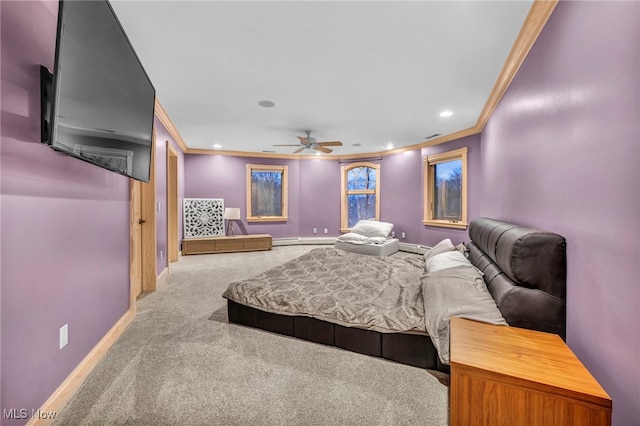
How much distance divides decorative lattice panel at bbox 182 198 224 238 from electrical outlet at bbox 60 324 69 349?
4682mm

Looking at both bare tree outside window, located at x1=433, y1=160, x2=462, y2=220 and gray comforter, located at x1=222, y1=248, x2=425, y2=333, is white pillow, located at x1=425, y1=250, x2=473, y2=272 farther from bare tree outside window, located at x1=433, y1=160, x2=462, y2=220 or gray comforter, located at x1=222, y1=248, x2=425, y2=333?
bare tree outside window, located at x1=433, y1=160, x2=462, y2=220

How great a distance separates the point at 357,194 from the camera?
23.3 feet

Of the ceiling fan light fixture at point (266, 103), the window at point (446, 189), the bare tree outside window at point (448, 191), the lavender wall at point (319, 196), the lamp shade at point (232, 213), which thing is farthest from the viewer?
the lavender wall at point (319, 196)

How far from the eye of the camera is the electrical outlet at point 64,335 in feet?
5.04

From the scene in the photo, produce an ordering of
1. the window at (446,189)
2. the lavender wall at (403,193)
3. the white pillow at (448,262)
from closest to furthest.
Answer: the white pillow at (448,262)
the window at (446,189)
the lavender wall at (403,193)

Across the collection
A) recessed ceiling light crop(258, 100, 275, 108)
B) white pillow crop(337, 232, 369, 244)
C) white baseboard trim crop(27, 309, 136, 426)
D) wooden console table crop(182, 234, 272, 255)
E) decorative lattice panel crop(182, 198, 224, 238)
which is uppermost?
recessed ceiling light crop(258, 100, 275, 108)

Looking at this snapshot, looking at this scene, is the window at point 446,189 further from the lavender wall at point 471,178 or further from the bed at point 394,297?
the bed at point 394,297

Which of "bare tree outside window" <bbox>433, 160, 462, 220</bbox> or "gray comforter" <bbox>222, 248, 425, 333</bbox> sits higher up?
"bare tree outside window" <bbox>433, 160, 462, 220</bbox>

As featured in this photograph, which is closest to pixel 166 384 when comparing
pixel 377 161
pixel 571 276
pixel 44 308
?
pixel 44 308

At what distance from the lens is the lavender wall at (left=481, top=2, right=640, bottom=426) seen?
98 centimetres

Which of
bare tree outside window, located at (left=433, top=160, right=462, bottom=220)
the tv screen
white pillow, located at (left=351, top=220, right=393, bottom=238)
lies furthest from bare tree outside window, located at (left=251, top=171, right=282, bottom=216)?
the tv screen

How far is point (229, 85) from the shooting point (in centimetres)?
302

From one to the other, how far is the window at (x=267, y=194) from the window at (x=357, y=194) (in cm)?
161

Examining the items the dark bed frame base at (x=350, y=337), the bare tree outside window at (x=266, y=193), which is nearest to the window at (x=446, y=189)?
the dark bed frame base at (x=350, y=337)
